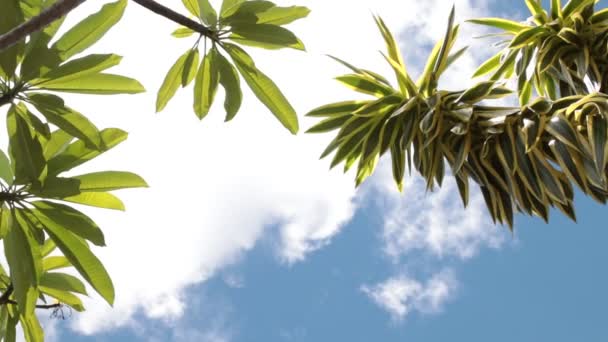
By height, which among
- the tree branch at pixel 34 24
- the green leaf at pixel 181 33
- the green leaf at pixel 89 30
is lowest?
the tree branch at pixel 34 24

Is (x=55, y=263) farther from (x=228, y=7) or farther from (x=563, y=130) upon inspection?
(x=563, y=130)

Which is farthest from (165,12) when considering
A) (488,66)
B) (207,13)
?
(488,66)

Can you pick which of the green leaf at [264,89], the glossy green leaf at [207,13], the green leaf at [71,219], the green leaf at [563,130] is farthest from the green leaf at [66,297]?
the green leaf at [563,130]

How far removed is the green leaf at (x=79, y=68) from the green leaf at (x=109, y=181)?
1.01 ft

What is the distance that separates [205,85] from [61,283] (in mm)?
839

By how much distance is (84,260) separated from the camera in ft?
6.47

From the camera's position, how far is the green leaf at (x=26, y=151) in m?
1.81

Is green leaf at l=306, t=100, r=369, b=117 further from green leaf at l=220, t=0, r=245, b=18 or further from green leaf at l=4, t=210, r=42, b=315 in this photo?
green leaf at l=4, t=210, r=42, b=315

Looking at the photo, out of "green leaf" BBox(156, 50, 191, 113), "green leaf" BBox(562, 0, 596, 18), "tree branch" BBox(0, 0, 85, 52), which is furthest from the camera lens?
"green leaf" BBox(562, 0, 596, 18)

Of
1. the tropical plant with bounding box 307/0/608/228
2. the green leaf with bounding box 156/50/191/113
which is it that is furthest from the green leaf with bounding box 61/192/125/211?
the tropical plant with bounding box 307/0/608/228

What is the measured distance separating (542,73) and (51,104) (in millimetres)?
2090

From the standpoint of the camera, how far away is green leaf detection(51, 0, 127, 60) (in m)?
1.88

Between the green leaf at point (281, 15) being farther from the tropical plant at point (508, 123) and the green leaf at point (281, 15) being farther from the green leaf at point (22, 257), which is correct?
→ the green leaf at point (22, 257)

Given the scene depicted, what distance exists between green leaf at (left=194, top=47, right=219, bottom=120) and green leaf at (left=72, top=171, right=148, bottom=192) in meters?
0.29
